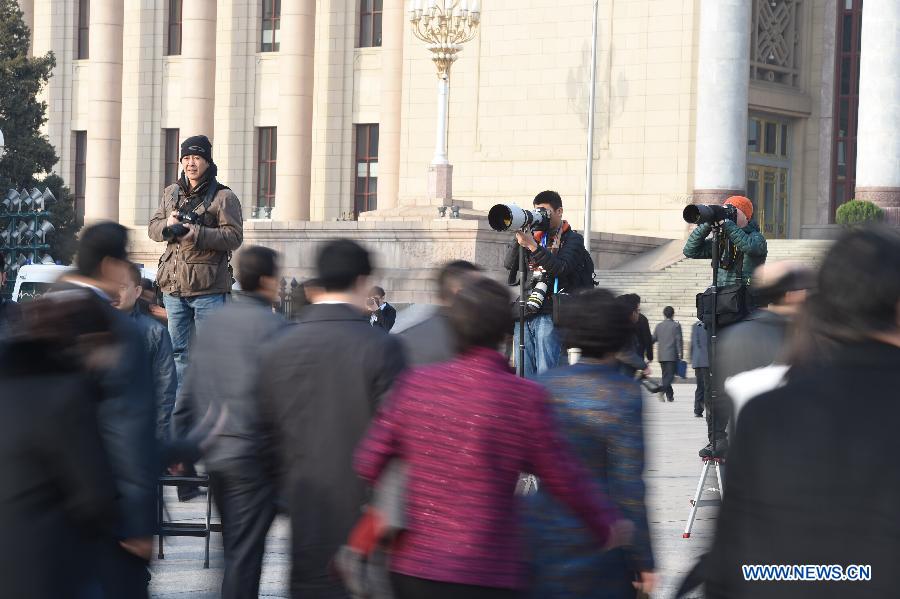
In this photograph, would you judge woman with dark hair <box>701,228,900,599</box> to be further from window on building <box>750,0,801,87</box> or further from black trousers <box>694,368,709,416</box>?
window on building <box>750,0,801,87</box>

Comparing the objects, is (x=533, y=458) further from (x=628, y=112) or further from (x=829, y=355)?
(x=628, y=112)

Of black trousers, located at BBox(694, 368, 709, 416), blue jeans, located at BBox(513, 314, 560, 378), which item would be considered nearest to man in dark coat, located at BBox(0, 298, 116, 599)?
blue jeans, located at BBox(513, 314, 560, 378)

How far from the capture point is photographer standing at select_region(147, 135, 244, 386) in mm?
9383

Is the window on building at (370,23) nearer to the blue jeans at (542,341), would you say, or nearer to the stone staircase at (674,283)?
the stone staircase at (674,283)

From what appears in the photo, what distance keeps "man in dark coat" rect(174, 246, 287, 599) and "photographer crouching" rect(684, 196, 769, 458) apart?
3.29 m

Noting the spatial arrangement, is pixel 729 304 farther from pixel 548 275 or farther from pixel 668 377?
pixel 668 377

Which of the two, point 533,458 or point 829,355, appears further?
point 533,458

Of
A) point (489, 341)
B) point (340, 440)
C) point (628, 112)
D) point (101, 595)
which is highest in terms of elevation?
point (628, 112)

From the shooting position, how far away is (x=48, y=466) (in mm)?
4035

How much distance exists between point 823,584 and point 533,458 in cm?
129

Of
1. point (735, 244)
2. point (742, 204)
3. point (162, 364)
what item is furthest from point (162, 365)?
point (742, 204)

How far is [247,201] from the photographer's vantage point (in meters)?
48.5

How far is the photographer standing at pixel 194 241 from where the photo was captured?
938 cm

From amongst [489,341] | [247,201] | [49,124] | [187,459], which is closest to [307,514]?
[187,459]
